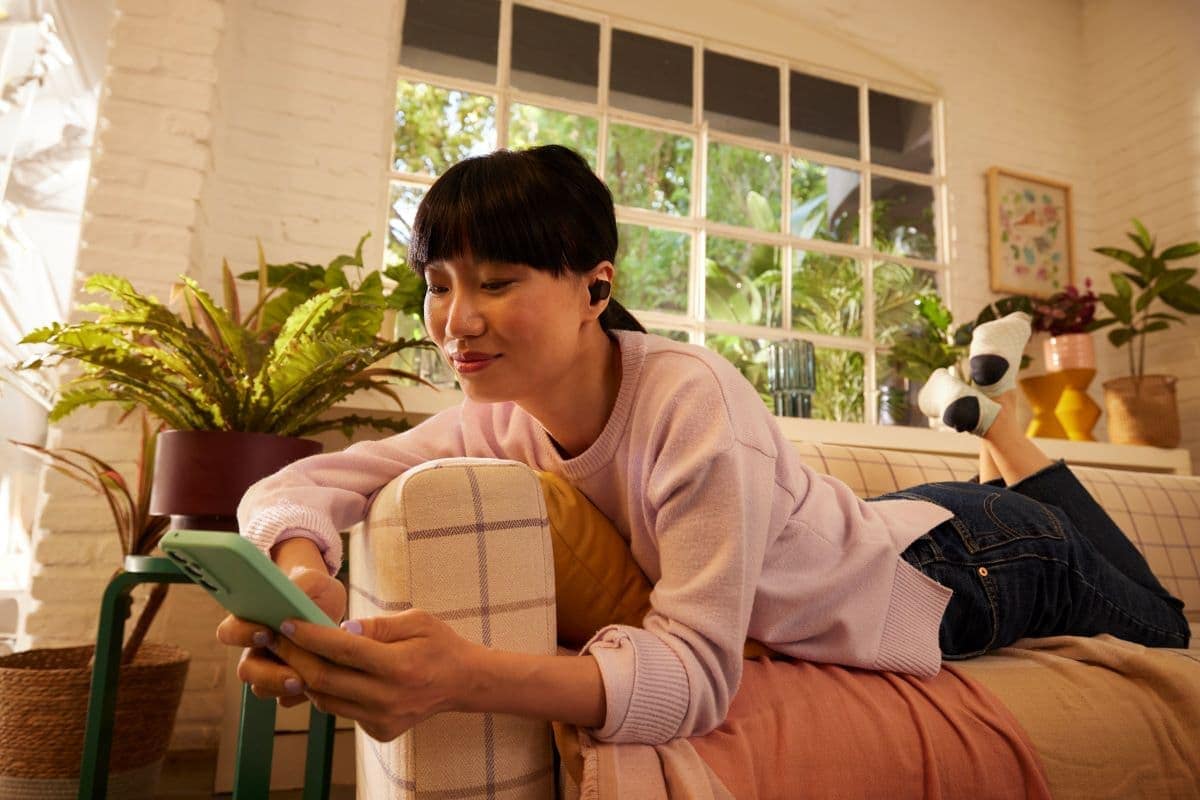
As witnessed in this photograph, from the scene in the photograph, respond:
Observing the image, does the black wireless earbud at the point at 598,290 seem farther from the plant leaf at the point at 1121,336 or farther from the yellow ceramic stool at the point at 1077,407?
the plant leaf at the point at 1121,336

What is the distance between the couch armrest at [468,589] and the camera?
0.74 metres

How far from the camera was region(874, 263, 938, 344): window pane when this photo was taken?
356 cm

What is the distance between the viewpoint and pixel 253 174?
104 inches

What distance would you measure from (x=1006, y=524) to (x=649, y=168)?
7.63 ft

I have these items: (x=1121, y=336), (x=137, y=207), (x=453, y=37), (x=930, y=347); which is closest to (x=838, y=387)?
(x=930, y=347)

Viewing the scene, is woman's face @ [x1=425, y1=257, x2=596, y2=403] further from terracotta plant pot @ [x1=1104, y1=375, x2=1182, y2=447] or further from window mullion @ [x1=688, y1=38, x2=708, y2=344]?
terracotta plant pot @ [x1=1104, y1=375, x2=1182, y2=447]

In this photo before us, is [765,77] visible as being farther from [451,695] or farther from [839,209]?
[451,695]

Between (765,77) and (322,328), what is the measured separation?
2.56 m

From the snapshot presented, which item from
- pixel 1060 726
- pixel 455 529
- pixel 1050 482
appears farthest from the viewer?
pixel 1050 482

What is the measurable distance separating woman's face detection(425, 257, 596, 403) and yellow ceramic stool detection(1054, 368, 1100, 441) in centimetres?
294

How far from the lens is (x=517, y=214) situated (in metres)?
0.87

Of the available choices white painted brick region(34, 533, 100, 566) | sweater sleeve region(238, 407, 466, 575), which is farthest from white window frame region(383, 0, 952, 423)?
sweater sleeve region(238, 407, 466, 575)

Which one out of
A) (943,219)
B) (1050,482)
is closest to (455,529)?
(1050,482)

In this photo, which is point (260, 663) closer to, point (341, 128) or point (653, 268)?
point (341, 128)
